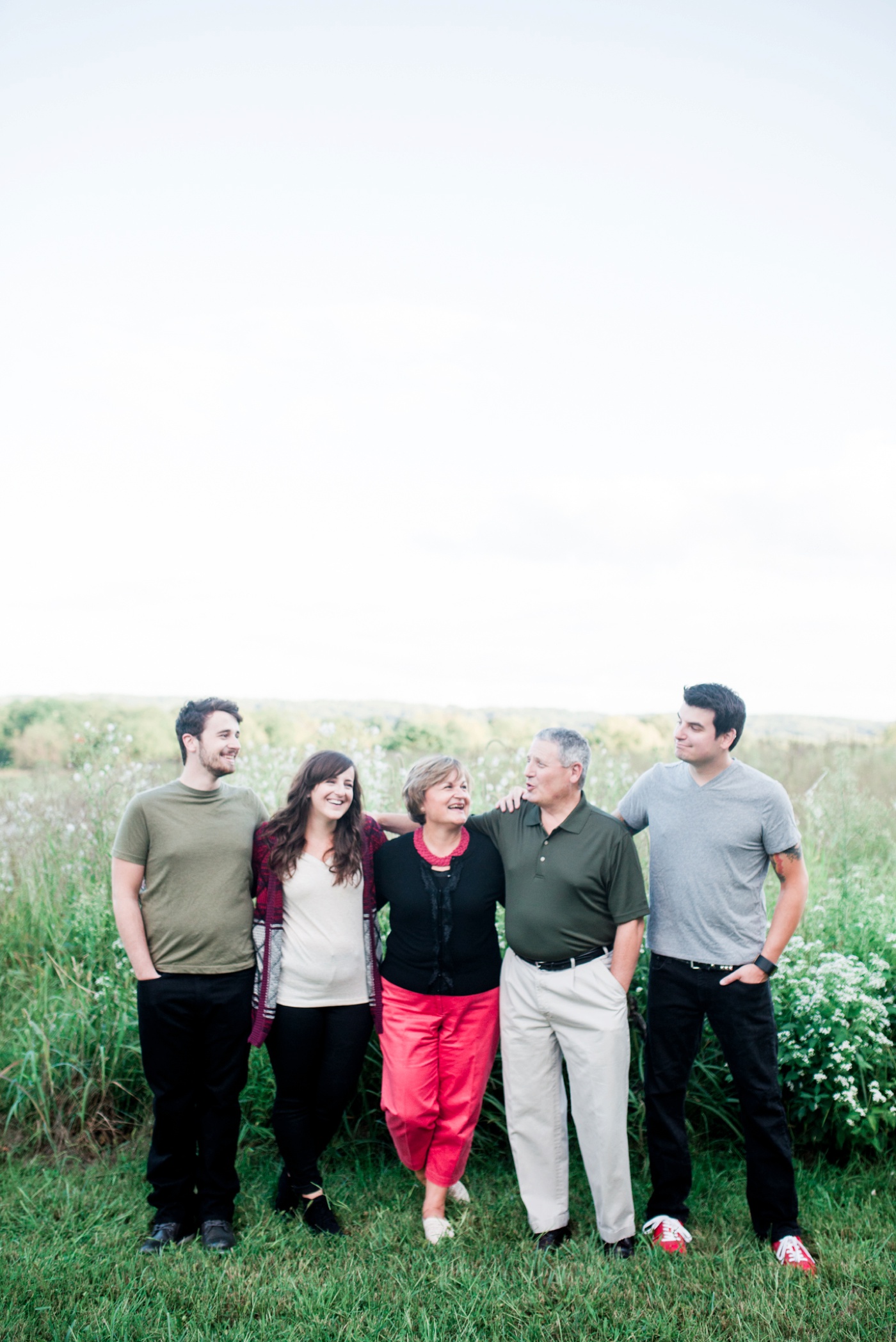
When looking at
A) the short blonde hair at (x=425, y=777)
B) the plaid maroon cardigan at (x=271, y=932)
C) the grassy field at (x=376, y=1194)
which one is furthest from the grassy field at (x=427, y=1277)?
the short blonde hair at (x=425, y=777)

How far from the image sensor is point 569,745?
3682mm

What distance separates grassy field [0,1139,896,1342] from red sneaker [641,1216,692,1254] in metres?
0.08

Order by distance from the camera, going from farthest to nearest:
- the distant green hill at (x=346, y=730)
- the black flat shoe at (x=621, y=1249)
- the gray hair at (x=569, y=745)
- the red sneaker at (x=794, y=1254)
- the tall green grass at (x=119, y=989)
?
the distant green hill at (x=346, y=730), the tall green grass at (x=119, y=989), the gray hair at (x=569, y=745), the black flat shoe at (x=621, y=1249), the red sneaker at (x=794, y=1254)

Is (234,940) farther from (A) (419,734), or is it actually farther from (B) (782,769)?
(B) (782,769)

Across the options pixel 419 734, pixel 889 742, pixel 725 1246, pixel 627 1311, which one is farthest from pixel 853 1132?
pixel 889 742

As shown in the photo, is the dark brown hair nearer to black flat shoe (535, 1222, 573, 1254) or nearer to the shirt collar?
the shirt collar

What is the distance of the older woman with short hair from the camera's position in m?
3.73

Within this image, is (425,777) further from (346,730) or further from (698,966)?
(346,730)

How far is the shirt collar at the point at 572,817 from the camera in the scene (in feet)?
12.1

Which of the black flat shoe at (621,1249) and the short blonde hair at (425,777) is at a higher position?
the short blonde hair at (425,777)

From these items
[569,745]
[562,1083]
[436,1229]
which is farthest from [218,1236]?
[569,745]

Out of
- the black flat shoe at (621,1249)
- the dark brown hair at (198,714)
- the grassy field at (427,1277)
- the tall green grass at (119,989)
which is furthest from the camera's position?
the tall green grass at (119,989)

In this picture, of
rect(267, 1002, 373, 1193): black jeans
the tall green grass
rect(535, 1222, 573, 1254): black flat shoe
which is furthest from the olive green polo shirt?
the tall green grass

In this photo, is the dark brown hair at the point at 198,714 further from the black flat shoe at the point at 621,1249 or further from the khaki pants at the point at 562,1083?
the black flat shoe at the point at 621,1249
